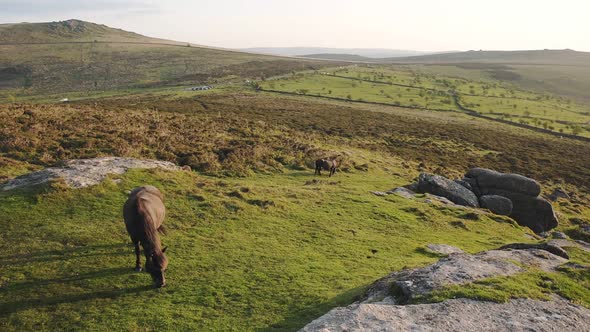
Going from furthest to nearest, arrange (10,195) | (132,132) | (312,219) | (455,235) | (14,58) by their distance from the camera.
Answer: (14,58), (132,132), (455,235), (312,219), (10,195)

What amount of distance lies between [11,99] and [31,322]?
325ft

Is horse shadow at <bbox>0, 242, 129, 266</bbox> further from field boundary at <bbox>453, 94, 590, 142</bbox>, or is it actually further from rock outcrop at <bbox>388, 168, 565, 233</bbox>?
field boundary at <bbox>453, 94, 590, 142</bbox>

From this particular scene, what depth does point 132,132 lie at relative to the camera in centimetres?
3095

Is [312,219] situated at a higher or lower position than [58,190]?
lower

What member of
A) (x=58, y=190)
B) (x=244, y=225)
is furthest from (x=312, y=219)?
(x=58, y=190)

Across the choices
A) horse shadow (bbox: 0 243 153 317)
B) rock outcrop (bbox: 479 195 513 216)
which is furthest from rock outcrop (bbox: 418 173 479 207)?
horse shadow (bbox: 0 243 153 317)

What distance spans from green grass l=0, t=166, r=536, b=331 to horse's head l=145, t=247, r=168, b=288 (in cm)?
32

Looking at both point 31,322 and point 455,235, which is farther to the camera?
point 455,235

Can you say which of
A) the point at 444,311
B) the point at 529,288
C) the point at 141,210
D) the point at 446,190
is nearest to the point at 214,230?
the point at 141,210

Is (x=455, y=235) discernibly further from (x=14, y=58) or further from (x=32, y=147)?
(x=14, y=58)

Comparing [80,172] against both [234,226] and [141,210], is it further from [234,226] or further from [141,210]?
[234,226]

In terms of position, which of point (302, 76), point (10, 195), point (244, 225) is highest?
point (302, 76)

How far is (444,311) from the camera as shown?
33.8 ft

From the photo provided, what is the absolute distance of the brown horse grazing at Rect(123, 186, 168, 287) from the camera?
12953 mm
